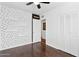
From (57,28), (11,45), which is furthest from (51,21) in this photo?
(11,45)

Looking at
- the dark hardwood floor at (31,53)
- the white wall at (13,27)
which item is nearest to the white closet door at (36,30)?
the white wall at (13,27)

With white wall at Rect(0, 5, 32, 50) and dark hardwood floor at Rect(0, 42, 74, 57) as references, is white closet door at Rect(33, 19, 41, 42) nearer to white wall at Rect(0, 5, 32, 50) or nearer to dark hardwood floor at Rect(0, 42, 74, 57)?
white wall at Rect(0, 5, 32, 50)

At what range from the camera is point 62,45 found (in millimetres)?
3926

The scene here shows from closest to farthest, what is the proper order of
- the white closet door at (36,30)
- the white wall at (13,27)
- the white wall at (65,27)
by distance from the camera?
1. the white wall at (65,27)
2. the white wall at (13,27)
3. the white closet door at (36,30)

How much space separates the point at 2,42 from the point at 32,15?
2.62m

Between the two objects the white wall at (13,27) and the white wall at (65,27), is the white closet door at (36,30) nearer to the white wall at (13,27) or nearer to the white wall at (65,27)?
the white wall at (13,27)

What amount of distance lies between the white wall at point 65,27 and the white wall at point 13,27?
1.42 metres

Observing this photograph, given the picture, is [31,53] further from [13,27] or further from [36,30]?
[36,30]

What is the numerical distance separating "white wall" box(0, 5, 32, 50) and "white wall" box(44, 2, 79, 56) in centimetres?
142

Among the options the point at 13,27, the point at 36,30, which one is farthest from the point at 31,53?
the point at 36,30

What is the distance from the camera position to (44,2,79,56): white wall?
3.15 m

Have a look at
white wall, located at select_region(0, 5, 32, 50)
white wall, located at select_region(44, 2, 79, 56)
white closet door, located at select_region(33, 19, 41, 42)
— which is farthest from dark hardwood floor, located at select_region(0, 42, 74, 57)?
white closet door, located at select_region(33, 19, 41, 42)

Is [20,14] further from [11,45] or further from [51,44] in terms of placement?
[51,44]

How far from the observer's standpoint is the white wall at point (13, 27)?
4.02 meters
